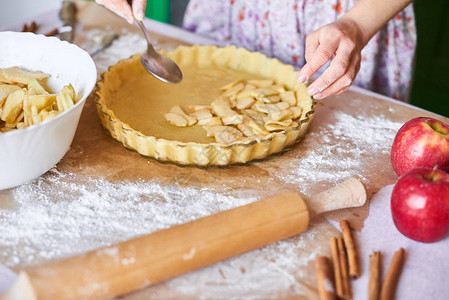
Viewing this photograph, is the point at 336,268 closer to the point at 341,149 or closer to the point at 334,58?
the point at 341,149

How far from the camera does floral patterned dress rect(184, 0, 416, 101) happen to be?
4.73 ft

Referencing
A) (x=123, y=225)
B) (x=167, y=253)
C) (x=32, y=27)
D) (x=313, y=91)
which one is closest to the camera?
(x=167, y=253)

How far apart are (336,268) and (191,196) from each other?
12.7 inches

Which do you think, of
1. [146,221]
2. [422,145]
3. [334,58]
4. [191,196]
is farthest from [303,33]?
[146,221]

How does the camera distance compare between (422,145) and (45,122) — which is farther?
(422,145)

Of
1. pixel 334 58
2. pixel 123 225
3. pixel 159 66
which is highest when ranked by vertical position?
pixel 334 58

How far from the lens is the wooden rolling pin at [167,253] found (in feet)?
2.15

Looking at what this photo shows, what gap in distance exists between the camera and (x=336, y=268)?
0.76 metres

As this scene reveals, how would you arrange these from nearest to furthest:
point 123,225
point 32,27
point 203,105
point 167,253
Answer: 1. point 167,253
2. point 123,225
3. point 203,105
4. point 32,27

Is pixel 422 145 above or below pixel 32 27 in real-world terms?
above

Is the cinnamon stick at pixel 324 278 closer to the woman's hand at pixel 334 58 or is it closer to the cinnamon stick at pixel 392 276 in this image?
the cinnamon stick at pixel 392 276

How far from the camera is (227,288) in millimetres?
736

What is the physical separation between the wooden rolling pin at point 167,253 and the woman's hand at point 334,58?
325mm

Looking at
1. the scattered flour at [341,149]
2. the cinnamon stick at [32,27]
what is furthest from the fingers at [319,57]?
the cinnamon stick at [32,27]
